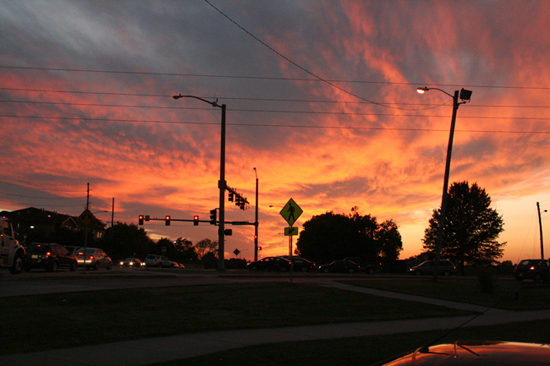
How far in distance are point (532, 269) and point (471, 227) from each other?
41.4 m

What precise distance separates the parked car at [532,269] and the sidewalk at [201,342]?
80.9 feet

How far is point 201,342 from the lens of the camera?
7.64m

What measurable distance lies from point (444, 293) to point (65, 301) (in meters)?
12.0

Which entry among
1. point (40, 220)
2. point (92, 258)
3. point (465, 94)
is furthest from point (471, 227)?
point (40, 220)

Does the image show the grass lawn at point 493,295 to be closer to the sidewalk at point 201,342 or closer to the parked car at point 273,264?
the sidewalk at point 201,342

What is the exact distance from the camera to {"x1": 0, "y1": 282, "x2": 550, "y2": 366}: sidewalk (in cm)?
636

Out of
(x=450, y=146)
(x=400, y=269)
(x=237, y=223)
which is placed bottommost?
(x=400, y=269)

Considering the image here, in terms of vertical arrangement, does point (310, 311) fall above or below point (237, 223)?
below

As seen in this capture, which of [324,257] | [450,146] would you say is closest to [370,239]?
[324,257]

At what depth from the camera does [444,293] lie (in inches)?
647

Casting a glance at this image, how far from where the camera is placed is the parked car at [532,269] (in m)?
32.1

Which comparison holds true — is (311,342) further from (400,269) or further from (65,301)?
(400,269)

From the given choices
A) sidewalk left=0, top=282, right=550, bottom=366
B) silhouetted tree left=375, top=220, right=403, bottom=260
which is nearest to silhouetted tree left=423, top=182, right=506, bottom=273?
silhouetted tree left=375, top=220, right=403, bottom=260

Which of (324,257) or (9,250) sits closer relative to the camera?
(9,250)
